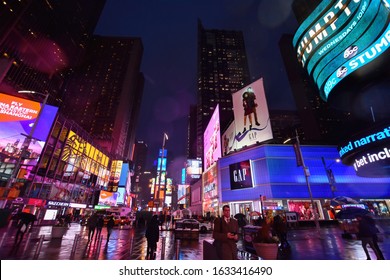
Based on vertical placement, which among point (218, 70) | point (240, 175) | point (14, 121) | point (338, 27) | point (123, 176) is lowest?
point (240, 175)

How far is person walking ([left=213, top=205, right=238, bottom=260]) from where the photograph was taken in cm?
513

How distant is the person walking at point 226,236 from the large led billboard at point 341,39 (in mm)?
20731

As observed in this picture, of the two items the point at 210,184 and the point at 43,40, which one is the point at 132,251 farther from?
the point at 43,40

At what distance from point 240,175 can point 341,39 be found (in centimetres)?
2780

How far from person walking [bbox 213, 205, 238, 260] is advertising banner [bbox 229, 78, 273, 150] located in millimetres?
28484

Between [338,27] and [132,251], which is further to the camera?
[338,27]

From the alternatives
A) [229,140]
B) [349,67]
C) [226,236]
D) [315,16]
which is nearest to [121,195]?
[229,140]

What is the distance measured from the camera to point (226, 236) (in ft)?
17.2

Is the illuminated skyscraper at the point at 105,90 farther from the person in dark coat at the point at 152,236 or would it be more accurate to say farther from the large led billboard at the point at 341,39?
the person in dark coat at the point at 152,236

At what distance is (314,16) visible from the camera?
2161 cm

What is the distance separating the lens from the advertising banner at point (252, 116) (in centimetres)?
3283

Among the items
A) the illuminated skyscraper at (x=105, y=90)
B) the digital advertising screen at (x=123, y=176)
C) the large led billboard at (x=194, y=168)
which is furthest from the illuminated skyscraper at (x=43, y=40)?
the large led billboard at (x=194, y=168)
